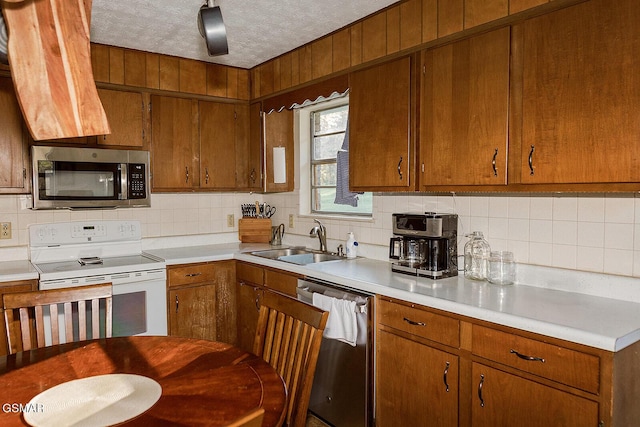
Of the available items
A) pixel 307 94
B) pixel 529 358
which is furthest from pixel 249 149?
pixel 529 358

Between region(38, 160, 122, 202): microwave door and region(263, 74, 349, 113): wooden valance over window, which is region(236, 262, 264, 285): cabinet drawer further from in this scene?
region(263, 74, 349, 113): wooden valance over window

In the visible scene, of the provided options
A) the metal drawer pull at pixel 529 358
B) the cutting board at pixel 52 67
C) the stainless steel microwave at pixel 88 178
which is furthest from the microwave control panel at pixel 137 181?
the metal drawer pull at pixel 529 358

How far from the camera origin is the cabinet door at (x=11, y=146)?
295 centimetres

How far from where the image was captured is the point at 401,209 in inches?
119

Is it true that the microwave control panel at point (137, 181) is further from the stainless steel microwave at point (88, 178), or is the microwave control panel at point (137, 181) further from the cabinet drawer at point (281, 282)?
the cabinet drawer at point (281, 282)

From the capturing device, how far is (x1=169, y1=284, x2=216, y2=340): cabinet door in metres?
3.31

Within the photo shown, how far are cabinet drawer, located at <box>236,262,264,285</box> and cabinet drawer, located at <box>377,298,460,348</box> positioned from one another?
1194 mm

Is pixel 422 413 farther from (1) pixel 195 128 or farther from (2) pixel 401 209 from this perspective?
(1) pixel 195 128

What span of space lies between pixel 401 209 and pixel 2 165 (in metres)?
2.60

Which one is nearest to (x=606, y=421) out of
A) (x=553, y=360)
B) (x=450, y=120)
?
(x=553, y=360)

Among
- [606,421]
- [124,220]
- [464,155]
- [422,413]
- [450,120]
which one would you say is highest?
[450,120]

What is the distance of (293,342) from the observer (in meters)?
1.69

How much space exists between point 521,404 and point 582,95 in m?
1.24

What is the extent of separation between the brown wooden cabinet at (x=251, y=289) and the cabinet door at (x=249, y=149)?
2.67 feet
